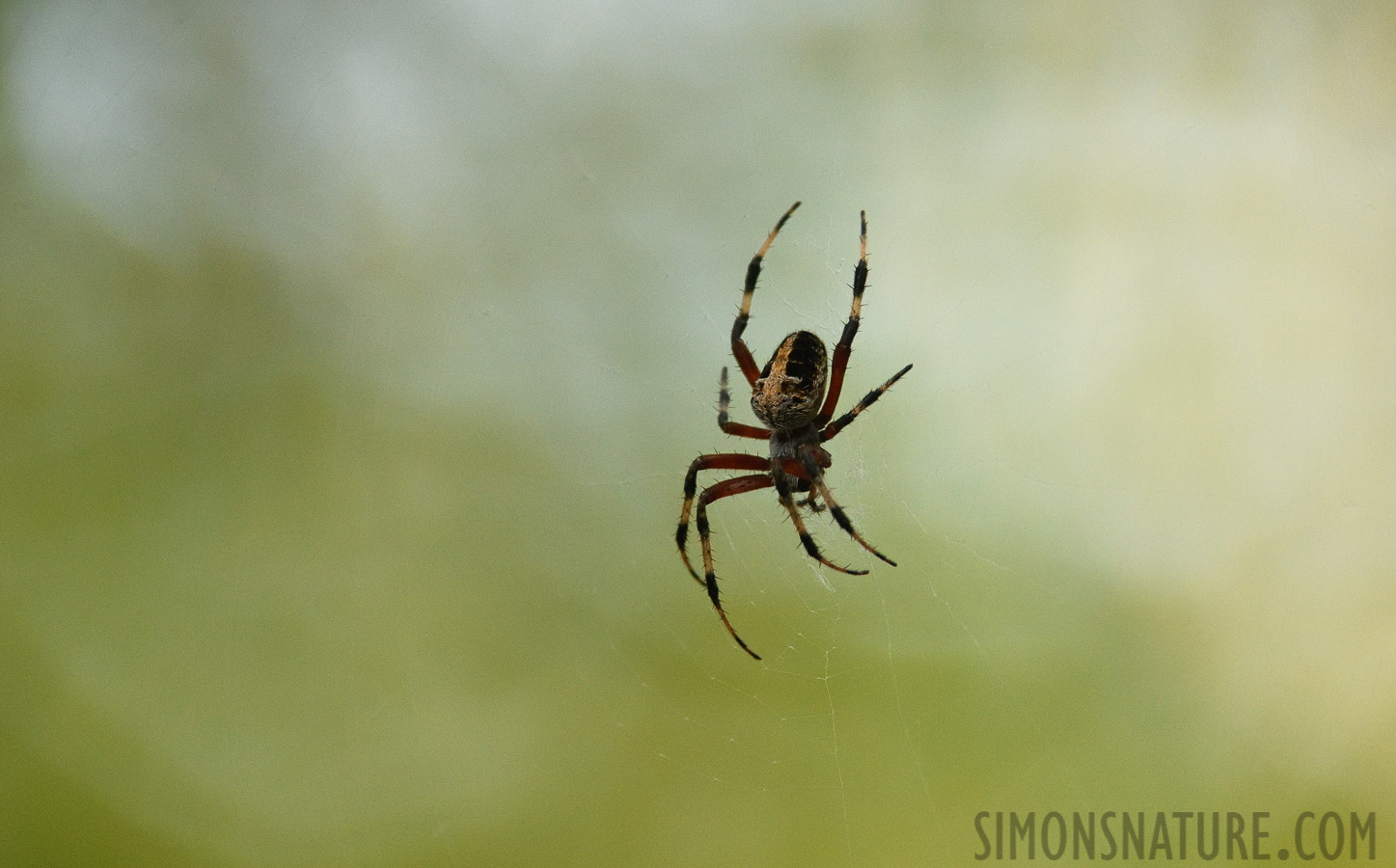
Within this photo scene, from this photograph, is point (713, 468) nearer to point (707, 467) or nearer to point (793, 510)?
point (707, 467)

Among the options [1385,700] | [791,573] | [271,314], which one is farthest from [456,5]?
[1385,700]

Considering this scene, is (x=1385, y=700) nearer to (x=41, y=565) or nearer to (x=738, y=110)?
(x=738, y=110)

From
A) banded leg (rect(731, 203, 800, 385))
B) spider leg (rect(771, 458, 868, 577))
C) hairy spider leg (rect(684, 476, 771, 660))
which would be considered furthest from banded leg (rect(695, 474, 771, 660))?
banded leg (rect(731, 203, 800, 385))

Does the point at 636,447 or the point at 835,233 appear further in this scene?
the point at 636,447

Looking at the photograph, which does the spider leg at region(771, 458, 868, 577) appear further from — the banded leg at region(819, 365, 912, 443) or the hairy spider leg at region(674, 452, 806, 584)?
the banded leg at region(819, 365, 912, 443)

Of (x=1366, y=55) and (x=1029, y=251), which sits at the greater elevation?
(x=1366, y=55)
